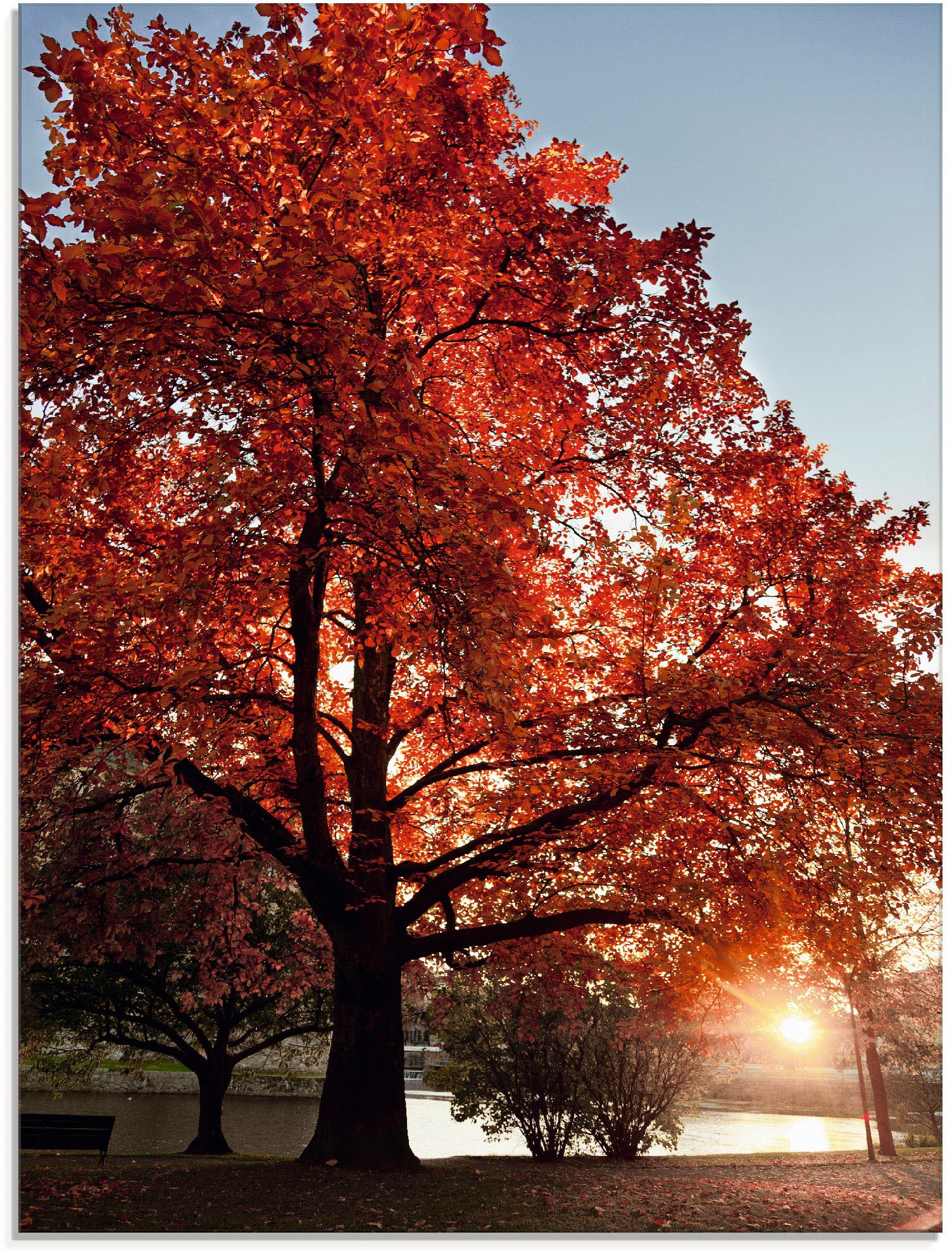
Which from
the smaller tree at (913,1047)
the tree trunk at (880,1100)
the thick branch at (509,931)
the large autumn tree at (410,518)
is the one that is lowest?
the tree trunk at (880,1100)

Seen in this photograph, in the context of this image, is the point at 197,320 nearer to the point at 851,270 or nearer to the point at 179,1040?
the point at 851,270

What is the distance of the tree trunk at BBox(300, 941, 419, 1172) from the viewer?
261 inches

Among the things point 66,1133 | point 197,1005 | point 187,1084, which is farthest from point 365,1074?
point 187,1084

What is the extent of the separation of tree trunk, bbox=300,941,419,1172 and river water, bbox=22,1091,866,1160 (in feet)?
11.8

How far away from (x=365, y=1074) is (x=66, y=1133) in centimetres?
233

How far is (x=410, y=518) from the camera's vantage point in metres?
3.90

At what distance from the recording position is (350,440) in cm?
407

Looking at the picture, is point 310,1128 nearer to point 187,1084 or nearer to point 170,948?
point 187,1084

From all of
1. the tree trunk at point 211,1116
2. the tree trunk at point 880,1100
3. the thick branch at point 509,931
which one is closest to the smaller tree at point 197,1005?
the tree trunk at point 211,1116

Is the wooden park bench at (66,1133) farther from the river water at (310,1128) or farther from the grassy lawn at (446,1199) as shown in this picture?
the river water at (310,1128)

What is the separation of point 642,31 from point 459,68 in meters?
1.07

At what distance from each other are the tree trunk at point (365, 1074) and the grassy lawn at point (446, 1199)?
262 mm

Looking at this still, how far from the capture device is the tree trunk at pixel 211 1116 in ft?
35.8

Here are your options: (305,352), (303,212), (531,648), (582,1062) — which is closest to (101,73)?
(303,212)
